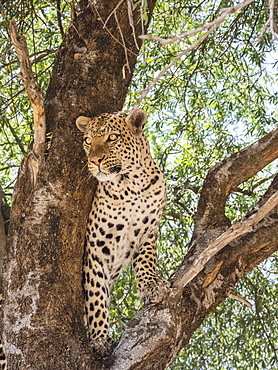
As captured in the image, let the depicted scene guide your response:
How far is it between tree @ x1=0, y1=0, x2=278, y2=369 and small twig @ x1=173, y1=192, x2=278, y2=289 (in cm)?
1

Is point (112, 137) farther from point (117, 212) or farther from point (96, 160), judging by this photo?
point (117, 212)

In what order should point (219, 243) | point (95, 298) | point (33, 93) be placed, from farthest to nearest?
point (95, 298) < point (33, 93) < point (219, 243)

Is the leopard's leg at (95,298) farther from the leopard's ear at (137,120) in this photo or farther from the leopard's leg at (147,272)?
the leopard's ear at (137,120)

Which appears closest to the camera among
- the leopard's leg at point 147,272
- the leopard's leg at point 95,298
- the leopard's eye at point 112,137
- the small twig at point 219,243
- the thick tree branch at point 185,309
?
the thick tree branch at point 185,309

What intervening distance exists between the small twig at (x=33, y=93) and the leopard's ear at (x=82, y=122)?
1.31 feet

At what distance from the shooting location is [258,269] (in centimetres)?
796

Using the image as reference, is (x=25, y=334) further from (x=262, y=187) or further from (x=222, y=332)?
(x=262, y=187)

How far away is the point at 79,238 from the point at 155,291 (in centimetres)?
69

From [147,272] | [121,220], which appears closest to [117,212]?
[121,220]

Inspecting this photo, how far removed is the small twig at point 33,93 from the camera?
4441 millimetres

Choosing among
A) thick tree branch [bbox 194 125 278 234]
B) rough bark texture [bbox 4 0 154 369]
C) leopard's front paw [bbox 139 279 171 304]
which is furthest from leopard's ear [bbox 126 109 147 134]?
leopard's front paw [bbox 139 279 171 304]

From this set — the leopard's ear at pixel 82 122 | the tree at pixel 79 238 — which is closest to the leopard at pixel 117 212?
the leopard's ear at pixel 82 122

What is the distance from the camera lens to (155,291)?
16.4 ft

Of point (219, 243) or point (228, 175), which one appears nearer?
point (219, 243)
